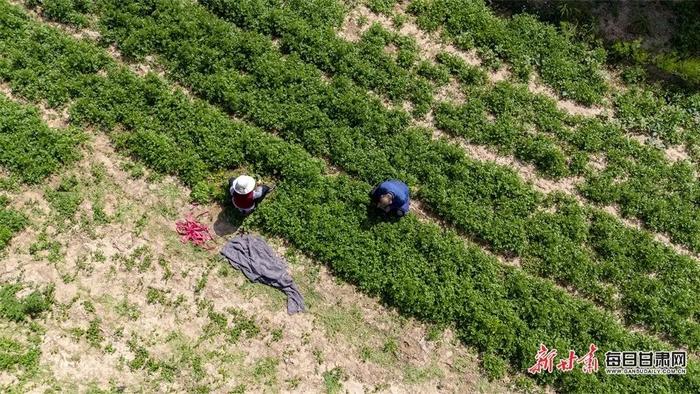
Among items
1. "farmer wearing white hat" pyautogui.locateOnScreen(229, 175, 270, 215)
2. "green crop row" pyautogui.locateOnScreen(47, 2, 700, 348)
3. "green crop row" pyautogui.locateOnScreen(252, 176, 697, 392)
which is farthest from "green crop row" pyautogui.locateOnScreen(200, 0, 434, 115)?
"farmer wearing white hat" pyautogui.locateOnScreen(229, 175, 270, 215)

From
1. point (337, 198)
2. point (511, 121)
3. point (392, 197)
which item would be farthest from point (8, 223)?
point (511, 121)

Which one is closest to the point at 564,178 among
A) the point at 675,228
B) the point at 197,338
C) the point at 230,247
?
the point at 675,228

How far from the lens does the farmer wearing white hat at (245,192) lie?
9.40 meters

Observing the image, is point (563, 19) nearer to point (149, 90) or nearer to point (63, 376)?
point (149, 90)

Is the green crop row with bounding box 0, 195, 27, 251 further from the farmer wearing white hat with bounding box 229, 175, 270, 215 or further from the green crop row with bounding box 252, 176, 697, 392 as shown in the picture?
the green crop row with bounding box 252, 176, 697, 392

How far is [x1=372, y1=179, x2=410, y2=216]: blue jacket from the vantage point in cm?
972

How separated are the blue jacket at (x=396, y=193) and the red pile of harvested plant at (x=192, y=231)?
323 cm

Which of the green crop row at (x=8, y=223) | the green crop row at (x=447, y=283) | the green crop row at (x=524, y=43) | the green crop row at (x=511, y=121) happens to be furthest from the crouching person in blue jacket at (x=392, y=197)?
the green crop row at (x=8, y=223)

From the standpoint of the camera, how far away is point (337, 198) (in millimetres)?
10219

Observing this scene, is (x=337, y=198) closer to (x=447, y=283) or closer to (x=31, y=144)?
(x=447, y=283)

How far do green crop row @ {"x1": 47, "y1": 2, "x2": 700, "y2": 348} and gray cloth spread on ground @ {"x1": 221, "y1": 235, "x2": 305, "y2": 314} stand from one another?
222 centimetres

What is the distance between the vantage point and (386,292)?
32.1 ft

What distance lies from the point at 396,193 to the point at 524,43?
4822mm

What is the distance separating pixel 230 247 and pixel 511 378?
5633 mm
